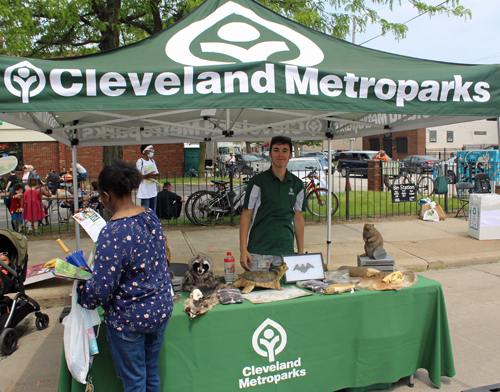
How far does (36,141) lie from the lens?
2598 cm

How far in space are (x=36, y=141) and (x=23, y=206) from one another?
63.0 feet

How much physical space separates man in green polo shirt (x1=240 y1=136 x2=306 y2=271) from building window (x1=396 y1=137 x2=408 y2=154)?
4413 centimetres

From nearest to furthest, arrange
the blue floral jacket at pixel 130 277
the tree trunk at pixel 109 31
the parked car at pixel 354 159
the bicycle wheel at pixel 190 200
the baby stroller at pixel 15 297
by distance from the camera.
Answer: the blue floral jacket at pixel 130 277
the baby stroller at pixel 15 297
the tree trunk at pixel 109 31
the bicycle wheel at pixel 190 200
the parked car at pixel 354 159

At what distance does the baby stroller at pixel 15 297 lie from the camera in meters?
3.96


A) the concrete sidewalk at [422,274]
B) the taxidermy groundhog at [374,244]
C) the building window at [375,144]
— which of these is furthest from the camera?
the building window at [375,144]

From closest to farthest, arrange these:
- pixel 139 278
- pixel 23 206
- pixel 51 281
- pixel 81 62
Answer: pixel 139 278
pixel 81 62
pixel 51 281
pixel 23 206

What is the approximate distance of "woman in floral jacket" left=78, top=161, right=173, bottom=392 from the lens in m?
2.13

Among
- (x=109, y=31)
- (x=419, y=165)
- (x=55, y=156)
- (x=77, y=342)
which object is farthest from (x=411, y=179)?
(x=55, y=156)

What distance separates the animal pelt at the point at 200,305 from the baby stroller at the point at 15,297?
2.30m

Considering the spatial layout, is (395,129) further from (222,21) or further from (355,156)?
(355,156)

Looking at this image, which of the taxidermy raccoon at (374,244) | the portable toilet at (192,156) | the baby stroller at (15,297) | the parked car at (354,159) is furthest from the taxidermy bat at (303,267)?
the portable toilet at (192,156)

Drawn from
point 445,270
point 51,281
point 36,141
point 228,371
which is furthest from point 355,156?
point 228,371

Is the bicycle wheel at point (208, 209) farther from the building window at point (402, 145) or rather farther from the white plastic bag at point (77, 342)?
the building window at point (402, 145)

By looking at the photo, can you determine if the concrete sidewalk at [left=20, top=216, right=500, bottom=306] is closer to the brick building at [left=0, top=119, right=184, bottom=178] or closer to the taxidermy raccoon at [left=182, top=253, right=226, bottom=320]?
the taxidermy raccoon at [left=182, top=253, right=226, bottom=320]
